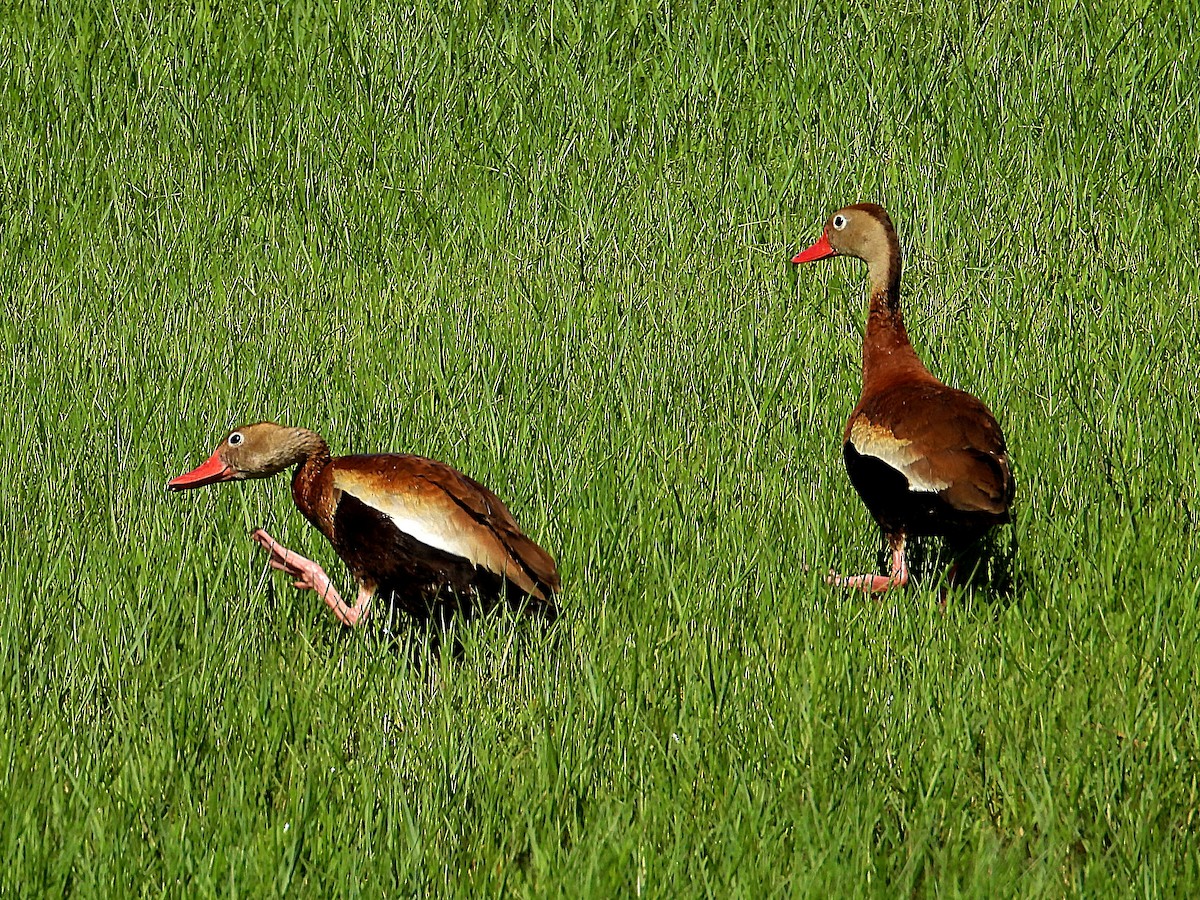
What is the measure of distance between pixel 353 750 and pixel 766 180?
190 inches

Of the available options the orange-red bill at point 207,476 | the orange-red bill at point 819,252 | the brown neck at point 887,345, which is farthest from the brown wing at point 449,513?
the orange-red bill at point 819,252

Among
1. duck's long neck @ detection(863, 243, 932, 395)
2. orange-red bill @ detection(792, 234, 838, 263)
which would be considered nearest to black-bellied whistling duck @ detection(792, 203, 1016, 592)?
duck's long neck @ detection(863, 243, 932, 395)

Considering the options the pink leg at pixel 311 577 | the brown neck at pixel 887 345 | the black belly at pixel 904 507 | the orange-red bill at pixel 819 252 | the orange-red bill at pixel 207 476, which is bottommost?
the pink leg at pixel 311 577

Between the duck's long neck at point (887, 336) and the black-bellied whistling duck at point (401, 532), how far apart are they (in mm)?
1426

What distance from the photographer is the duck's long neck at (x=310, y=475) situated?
12.2 feet

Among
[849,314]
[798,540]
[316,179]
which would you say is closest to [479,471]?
[798,540]

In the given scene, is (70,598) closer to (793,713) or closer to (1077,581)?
(793,713)

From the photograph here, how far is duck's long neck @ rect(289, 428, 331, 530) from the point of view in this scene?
12.2 ft

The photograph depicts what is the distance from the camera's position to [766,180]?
732cm

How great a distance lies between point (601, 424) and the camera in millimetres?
4863

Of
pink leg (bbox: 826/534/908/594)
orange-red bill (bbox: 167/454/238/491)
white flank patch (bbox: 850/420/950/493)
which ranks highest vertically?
white flank patch (bbox: 850/420/950/493)

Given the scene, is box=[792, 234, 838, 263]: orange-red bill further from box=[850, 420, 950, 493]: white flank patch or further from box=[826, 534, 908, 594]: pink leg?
box=[826, 534, 908, 594]: pink leg

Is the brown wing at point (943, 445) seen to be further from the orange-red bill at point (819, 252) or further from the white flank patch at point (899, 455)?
the orange-red bill at point (819, 252)

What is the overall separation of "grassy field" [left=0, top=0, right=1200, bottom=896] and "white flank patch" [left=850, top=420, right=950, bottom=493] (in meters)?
0.28
